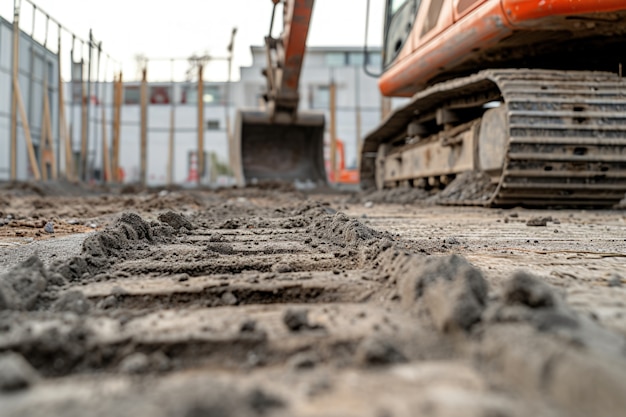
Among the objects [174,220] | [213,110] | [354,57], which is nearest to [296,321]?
[174,220]

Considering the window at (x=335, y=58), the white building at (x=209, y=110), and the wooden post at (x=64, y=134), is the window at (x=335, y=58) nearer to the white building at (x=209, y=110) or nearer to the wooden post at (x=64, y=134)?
the white building at (x=209, y=110)

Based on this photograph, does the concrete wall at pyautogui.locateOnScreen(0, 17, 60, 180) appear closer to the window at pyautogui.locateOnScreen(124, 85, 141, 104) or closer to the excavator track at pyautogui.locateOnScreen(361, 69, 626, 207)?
the window at pyautogui.locateOnScreen(124, 85, 141, 104)

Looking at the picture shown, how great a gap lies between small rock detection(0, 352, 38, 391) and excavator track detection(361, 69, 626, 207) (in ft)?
13.7

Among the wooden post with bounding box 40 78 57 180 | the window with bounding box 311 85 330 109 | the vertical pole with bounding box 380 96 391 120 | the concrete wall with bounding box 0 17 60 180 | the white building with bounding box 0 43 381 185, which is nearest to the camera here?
the wooden post with bounding box 40 78 57 180

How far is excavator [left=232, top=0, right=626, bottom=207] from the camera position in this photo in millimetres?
4469

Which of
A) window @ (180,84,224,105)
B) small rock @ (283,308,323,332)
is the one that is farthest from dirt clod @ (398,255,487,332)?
window @ (180,84,224,105)

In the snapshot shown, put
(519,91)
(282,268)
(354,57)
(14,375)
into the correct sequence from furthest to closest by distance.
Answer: (354,57)
(519,91)
(282,268)
(14,375)

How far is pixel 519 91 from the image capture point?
4594mm

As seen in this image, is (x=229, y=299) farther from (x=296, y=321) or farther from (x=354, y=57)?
(x=354, y=57)

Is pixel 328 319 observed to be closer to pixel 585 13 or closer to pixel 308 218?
pixel 308 218

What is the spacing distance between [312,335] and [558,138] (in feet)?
13.0

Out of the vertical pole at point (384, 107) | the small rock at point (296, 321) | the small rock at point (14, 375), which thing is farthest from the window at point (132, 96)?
the small rock at point (14, 375)

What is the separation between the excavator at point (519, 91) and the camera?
447cm

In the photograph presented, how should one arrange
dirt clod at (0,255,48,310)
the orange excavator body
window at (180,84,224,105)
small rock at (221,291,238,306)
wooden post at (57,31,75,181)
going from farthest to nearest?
1. window at (180,84,224,105)
2. wooden post at (57,31,75,181)
3. the orange excavator body
4. small rock at (221,291,238,306)
5. dirt clod at (0,255,48,310)
